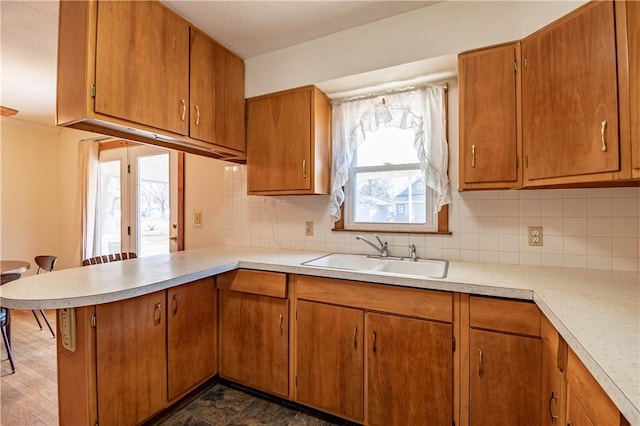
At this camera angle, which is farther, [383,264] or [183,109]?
[383,264]

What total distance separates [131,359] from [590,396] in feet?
6.06

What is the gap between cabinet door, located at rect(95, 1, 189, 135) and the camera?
140 cm

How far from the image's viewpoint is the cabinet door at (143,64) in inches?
55.0

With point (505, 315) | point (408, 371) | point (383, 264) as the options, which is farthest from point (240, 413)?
point (505, 315)

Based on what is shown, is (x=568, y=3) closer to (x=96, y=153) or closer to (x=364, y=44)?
(x=364, y=44)

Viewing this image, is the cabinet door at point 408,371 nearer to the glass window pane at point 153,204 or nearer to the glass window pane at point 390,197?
the glass window pane at point 390,197

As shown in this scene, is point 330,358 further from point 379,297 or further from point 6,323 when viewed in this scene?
point 6,323

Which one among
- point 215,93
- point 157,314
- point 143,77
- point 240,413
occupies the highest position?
point 215,93

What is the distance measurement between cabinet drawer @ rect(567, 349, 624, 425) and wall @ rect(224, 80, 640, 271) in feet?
3.06

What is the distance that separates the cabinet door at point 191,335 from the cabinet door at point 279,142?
0.84 meters

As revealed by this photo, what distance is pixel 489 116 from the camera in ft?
5.10

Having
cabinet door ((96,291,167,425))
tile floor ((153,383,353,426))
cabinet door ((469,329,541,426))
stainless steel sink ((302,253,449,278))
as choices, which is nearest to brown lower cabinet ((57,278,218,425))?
cabinet door ((96,291,167,425))

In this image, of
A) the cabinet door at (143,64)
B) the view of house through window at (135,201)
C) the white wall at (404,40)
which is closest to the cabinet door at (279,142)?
the white wall at (404,40)

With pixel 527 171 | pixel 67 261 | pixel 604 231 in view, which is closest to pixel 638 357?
pixel 527 171
